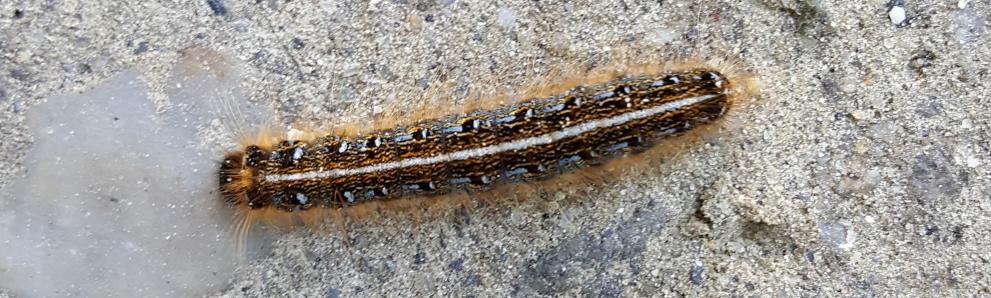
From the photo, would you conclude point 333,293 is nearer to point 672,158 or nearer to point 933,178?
point 672,158

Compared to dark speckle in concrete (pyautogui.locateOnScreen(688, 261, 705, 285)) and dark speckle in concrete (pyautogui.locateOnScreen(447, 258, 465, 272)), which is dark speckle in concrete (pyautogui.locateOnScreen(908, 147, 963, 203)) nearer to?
dark speckle in concrete (pyautogui.locateOnScreen(688, 261, 705, 285))

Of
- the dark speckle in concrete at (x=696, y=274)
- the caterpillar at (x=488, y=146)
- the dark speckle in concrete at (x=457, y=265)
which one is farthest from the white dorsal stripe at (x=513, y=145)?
the dark speckle in concrete at (x=696, y=274)

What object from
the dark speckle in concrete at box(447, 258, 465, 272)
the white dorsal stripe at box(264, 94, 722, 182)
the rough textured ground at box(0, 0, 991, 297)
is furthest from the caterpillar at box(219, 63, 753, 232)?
the dark speckle in concrete at box(447, 258, 465, 272)

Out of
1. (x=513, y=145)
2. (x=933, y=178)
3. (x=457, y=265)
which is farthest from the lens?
(x=457, y=265)

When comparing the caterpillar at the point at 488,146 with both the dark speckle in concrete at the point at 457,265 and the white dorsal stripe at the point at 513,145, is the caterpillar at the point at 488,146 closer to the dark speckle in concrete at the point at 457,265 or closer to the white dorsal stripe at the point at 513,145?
the white dorsal stripe at the point at 513,145

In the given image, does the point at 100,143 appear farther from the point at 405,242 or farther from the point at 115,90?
the point at 405,242

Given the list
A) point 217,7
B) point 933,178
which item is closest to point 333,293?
point 217,7
